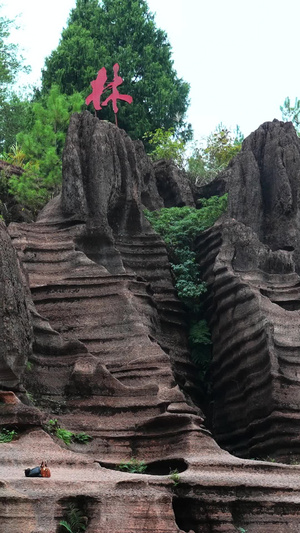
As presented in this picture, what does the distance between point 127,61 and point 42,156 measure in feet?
36.6

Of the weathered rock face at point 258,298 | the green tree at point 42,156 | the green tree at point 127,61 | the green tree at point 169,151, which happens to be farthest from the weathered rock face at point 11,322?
the green tree at point 127,61

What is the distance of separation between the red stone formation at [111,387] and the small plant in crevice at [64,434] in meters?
0.10

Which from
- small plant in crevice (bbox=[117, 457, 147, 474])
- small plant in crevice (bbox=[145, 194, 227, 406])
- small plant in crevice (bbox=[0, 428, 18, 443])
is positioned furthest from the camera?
small plant in crevice (bbox=[145, 194, 227, 406])

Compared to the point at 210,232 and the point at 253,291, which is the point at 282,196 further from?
the point at 253,291

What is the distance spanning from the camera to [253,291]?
1877cm

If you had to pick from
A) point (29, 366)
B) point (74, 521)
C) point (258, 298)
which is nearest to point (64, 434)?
point (29, 366)

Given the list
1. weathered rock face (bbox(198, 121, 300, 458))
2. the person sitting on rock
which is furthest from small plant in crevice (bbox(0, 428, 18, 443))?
weathered rock face (bbox(198, 121, 300, 458))

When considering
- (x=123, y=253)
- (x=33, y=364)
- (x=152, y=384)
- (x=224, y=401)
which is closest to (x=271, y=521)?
(x=152, y=384)

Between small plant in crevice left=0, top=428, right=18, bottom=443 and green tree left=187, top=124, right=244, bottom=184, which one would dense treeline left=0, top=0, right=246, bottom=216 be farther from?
small plant in crevice left=0, top=428, right=18, bottom=443

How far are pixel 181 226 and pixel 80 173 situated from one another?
13.0ft

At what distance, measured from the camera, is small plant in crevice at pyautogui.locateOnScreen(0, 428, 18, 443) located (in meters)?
11.9

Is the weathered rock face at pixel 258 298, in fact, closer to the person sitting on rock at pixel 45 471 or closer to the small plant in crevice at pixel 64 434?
the small plant in crevice at pixel 64 434

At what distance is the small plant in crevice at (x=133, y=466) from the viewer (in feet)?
43.7

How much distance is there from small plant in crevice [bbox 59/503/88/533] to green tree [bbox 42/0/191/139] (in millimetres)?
26552
